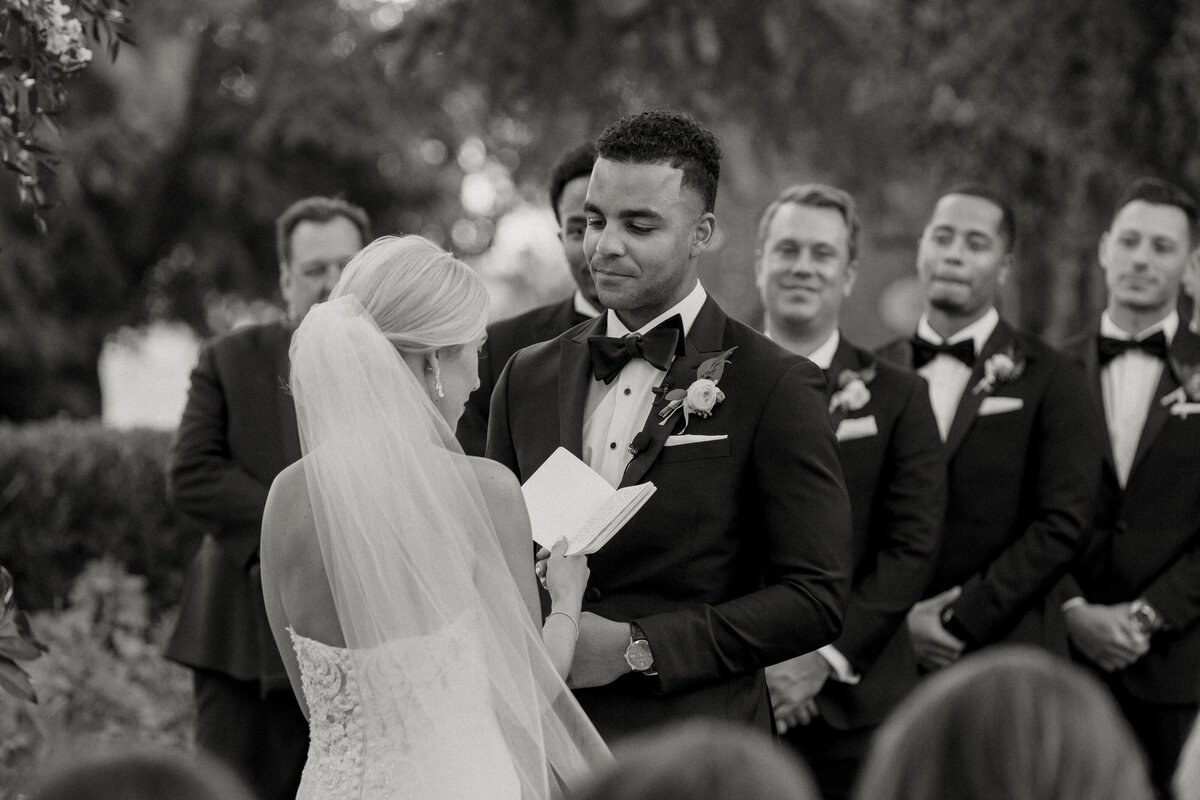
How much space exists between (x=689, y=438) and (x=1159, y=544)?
274 centimetres

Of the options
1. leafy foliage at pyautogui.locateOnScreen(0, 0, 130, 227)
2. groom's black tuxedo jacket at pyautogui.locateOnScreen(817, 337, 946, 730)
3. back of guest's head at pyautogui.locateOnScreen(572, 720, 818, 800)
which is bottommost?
groom's black tuxedo jacket at pyautogui.locateOnScreen(817, 337, 946, 730)

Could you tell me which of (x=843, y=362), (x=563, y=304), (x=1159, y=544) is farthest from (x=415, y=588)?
(x=1159, y=544)

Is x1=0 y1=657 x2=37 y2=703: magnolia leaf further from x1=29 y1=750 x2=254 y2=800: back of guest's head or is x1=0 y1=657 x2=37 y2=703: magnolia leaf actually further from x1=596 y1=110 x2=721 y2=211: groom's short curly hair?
x1=29 y1=750 x2=254 y2=800: back of guest's head

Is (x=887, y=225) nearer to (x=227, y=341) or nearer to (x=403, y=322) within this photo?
(x=227, y=341)

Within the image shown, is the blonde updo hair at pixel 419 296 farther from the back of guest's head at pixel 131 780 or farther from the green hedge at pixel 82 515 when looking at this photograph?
the green hedge at pixel 82 515

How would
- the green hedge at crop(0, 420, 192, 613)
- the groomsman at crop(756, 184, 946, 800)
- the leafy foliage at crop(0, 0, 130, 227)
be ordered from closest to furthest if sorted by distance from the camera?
the leafy foliage at crop(0, 0, 130, 227) → the groomsman at crop(756, 184, 946, 800) → the green hedge at crop(0, 420, 192, 613)

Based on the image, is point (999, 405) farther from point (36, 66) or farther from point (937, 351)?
point (36, 66)

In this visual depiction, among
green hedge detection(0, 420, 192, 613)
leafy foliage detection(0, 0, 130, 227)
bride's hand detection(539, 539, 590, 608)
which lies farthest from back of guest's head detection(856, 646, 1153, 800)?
green hedge detection(0, 420, 192, 613)

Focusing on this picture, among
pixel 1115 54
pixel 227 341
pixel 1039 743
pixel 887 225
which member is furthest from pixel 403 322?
pixel 887 225

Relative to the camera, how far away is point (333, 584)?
3455 mm

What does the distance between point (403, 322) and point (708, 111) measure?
27.8 ft

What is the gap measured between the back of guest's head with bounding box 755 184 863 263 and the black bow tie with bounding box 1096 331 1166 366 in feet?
3.84

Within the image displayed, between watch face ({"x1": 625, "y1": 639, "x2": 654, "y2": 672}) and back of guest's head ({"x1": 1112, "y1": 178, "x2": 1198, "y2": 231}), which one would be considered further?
back of guest's head ({"x1": 1112, "y1": 178, "x2": 1198, "y2": 231})

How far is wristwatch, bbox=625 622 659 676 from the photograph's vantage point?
3.76 metres
